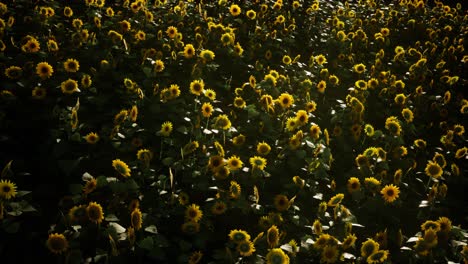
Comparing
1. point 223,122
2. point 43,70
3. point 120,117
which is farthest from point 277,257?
point 43,70

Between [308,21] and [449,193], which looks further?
[308,21]

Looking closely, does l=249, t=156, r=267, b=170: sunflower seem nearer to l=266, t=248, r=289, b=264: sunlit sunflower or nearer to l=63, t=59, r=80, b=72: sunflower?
l=266, t=248, r=289, b=264: sunlit sunflower

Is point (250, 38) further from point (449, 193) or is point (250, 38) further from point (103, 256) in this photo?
point (103, 256)

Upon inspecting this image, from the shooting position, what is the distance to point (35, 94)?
331 centimetres

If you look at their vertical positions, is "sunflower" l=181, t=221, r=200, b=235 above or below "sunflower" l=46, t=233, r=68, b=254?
below

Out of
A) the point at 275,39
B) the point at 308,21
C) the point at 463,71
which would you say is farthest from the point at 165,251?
the point at 463,71

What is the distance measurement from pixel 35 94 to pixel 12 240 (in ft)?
4.65

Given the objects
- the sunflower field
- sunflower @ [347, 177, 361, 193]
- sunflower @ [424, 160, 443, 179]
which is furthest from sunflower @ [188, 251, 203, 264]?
sunflower @ [424, 160, 443, 179]

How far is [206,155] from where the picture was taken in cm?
320

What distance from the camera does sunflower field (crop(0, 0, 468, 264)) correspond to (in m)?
2.51

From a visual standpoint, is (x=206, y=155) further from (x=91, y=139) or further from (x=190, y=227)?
(x=91, y=139)

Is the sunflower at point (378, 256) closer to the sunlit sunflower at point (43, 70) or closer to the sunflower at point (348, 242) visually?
the sunflower at point (348, 242)

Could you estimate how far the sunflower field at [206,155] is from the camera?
2.51 metres

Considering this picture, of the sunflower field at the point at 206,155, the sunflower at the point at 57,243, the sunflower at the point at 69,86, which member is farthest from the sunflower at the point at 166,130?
the sunflower at the point at 57,243
